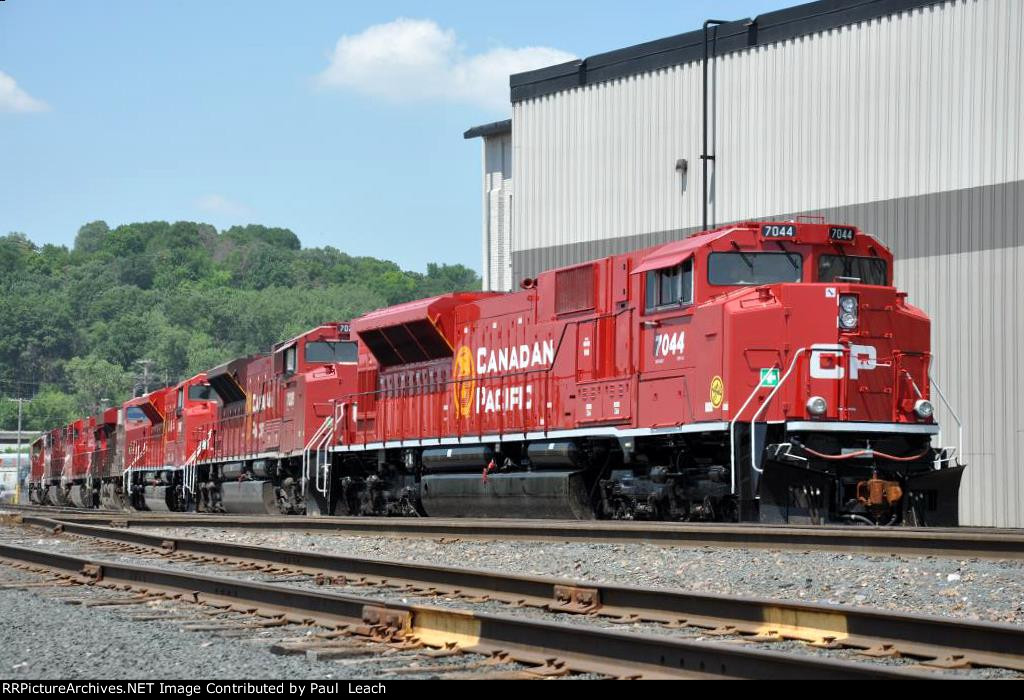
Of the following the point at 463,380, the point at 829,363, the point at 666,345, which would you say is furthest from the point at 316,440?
the point at 829,363

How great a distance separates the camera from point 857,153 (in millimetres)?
23266

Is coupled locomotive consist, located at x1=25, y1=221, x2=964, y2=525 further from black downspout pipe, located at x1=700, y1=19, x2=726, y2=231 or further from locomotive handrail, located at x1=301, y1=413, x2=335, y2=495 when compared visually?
black downspout pipe, located at x1=700, y1=19, x2=726, y2=231

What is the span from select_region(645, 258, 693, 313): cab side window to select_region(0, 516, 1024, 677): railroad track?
5816 mm

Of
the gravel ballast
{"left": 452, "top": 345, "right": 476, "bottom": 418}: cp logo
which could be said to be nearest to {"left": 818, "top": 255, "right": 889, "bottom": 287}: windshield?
the gravel ballast

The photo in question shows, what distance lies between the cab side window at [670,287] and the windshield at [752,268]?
33 centimetres

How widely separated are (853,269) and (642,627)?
27.7 ft

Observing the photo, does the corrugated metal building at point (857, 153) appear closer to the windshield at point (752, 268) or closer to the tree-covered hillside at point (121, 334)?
the windshield at point (752, 268)

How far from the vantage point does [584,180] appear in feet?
93.0

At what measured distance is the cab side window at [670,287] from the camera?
15.9 metres

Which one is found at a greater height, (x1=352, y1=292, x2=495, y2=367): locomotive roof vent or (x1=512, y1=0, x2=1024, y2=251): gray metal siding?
(x1=512, y1=0, x2=1024, y2=251): gray metal siding

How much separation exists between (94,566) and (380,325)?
11873 mm

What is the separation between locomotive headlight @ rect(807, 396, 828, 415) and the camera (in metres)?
14.6

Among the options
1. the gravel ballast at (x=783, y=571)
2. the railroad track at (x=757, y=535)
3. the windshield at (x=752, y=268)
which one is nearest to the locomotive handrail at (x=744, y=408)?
the railroad track at (x=757, y=535)
